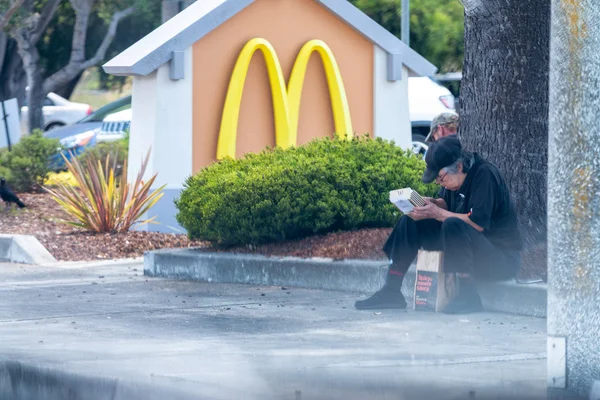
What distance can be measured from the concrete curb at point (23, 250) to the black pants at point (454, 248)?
4213mm

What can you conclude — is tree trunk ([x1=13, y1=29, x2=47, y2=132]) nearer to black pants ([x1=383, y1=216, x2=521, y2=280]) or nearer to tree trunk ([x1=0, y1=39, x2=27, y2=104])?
tree trunk ([x1=0, y1=39, x2=27, y2=104])

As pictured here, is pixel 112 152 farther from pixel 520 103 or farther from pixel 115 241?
pixel 520 103

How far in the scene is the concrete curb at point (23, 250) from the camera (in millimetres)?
11000

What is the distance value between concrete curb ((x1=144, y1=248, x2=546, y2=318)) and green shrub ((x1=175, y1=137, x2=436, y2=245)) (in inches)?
9.7

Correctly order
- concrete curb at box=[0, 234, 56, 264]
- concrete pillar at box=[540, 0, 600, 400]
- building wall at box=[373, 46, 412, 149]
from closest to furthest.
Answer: concrete pillar at box=[540, 0, 600, 400]
concrete curb at box=[0, 234, 56, 264]
building wall at box=[373, 46, 412, 149]

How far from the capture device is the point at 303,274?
9.16m

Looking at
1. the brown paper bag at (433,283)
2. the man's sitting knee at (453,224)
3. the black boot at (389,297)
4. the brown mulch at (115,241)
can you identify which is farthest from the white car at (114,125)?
the man's sitting knee at (453,224)

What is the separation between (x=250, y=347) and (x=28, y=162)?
8918 millimetres

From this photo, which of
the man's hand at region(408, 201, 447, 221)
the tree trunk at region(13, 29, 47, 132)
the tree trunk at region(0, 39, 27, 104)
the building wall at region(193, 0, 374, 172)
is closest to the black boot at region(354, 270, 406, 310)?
the man's hand at region(408, 201, 447, 221)

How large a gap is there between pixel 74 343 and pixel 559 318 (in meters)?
2.88

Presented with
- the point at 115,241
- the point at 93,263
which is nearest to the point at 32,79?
the point at 115,241

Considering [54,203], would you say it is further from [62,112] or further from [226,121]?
[62,112]

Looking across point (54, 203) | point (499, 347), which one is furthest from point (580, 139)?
point (54, 203)

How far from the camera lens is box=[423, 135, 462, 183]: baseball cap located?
766 cm
